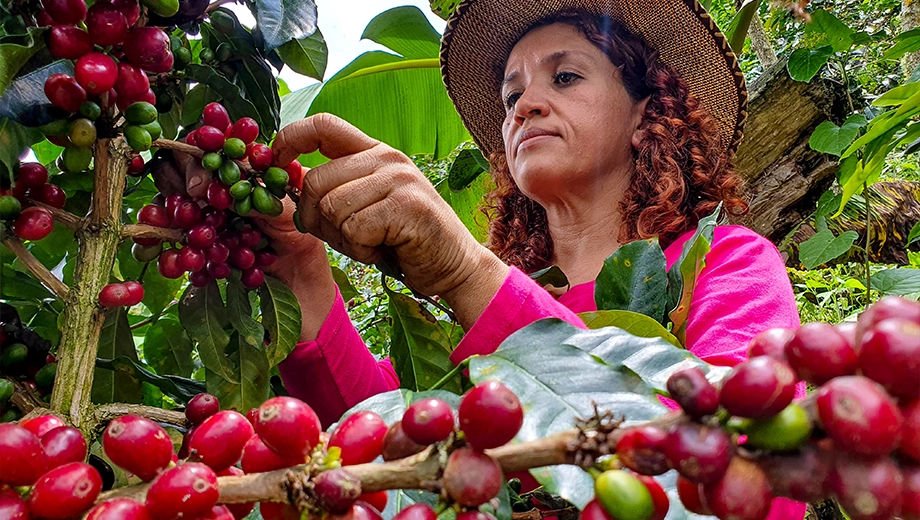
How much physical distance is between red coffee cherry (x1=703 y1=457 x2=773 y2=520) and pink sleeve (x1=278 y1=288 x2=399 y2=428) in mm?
1167

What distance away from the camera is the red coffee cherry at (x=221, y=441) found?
429 mm

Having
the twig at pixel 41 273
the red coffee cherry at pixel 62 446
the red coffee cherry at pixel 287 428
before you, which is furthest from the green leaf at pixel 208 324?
the red coffee cherry at pixel 287 428

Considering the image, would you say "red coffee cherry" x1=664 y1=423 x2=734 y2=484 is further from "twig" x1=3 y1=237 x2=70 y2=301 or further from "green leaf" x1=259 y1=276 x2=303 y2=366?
"green leaf" x1=259 y1=276 x2=303 y2=366

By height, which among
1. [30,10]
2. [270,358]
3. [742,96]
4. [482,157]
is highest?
[30,10]

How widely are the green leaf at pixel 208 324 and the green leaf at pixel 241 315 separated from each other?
0.02m

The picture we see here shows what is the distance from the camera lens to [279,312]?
106 cm

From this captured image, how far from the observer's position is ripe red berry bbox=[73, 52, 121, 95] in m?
0.70

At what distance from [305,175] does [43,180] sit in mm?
→ 360

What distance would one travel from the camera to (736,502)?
0.31 m

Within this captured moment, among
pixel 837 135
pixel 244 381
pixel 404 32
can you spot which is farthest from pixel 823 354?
pixel 837 135

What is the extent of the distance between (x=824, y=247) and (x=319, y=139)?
7.45 ft

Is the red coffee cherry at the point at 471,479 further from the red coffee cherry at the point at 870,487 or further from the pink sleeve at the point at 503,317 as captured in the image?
the pink sleeve at the point at 503,317

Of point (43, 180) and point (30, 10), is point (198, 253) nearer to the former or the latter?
point (43, 180)

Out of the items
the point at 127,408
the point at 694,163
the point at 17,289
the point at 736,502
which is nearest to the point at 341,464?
the point at 736,502
